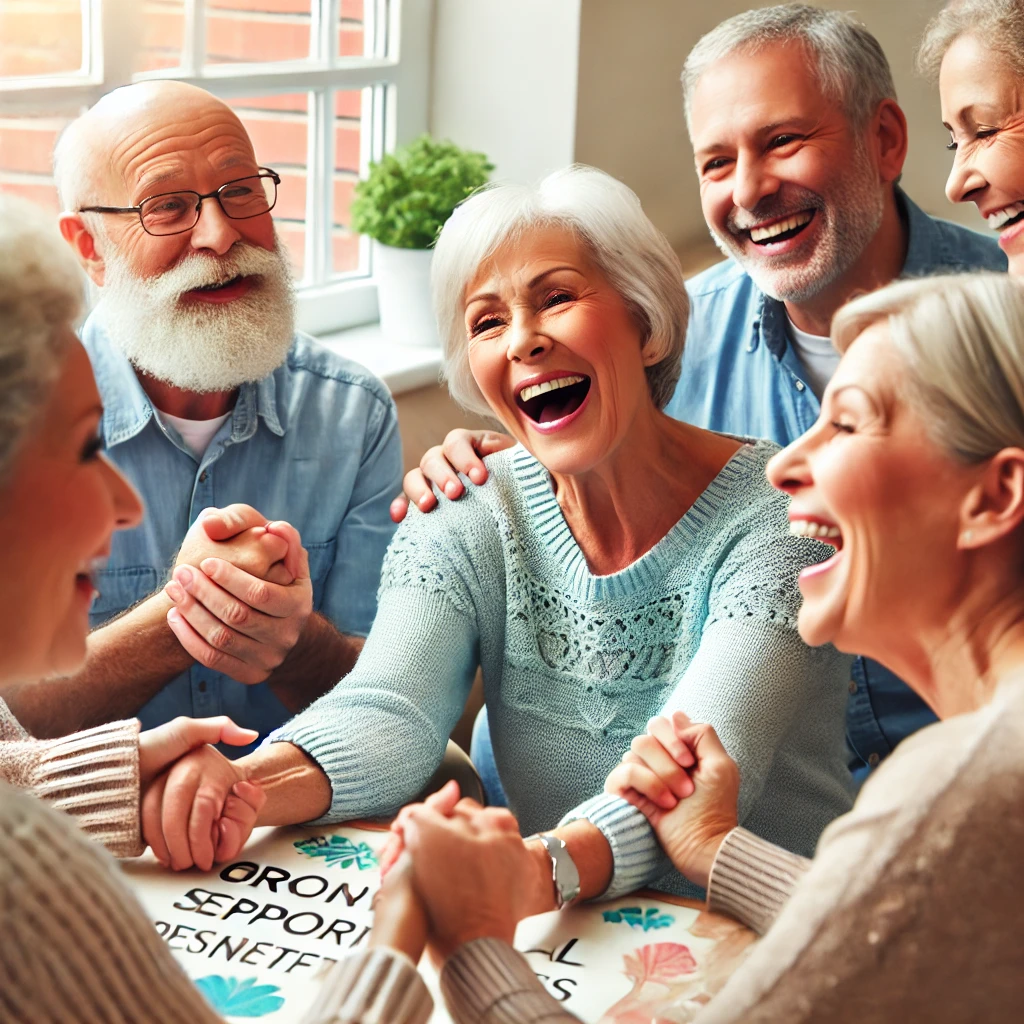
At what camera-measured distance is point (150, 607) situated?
2.09 metres

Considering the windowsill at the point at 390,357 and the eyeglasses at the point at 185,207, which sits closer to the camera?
the eyeglasses at the point at 185,207

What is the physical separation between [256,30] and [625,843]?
2.32 m

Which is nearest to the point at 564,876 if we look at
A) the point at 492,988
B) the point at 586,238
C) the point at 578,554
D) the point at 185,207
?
the point at 492,988

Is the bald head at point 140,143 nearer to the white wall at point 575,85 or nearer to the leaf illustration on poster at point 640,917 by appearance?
the white wall at point 575,85

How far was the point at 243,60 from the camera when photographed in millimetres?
3070

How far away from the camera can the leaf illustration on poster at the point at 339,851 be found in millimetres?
1521

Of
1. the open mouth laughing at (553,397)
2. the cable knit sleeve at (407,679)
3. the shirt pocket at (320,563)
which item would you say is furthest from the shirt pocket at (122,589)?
the open mouth laughing at (553,397)

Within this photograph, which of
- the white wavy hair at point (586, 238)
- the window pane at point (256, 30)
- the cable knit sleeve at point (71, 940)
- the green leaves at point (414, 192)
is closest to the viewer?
the cable knit sleeve at point (71, 940)

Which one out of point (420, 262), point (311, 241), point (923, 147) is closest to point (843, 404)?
point (420, 262)

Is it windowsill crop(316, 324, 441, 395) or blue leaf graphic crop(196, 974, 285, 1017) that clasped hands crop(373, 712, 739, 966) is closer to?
blue leaf graphic crop(196, 974, 285, 1017)

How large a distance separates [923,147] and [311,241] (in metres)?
2.01

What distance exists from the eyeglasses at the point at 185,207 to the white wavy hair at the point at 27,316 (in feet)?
4.12

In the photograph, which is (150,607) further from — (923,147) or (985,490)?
(923,147)

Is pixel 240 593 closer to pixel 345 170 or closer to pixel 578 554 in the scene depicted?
pixel 578 554
